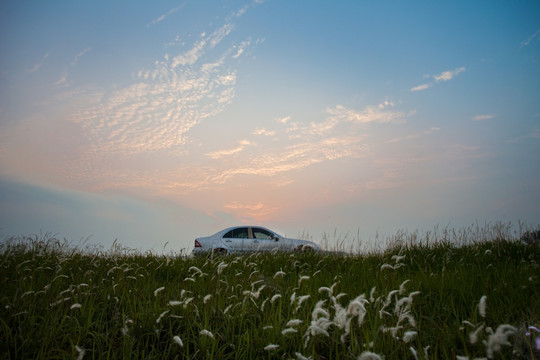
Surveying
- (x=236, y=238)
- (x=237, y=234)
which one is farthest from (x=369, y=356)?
(x=237, y=234)

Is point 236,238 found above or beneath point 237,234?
beneath

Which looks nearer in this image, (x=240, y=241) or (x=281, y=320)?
(x=281, y=320)

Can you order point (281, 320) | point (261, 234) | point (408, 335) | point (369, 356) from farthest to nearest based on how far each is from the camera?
point (261, 234) → point (281, 320) → point (408, 335) → point (369, 356)

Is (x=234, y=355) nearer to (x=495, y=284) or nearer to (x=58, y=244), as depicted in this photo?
(x=495, y=284)

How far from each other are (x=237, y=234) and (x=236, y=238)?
215 millimetres

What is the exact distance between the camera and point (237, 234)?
17453mm

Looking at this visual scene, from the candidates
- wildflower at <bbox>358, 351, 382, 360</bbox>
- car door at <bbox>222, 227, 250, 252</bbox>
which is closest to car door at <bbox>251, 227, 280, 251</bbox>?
car door at <bbox>222, 227, 250, 252</bbox>

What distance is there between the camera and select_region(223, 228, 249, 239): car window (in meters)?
17.4

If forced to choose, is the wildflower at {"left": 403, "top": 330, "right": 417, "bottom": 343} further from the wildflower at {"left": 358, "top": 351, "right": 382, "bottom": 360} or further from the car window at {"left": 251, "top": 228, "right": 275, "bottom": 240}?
the car window at {"left": 251, "top": 228, "right": 275, "bottom": 240}

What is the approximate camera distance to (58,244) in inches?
518

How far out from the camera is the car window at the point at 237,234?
57.1 ft

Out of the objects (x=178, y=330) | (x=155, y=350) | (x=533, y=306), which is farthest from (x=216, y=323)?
(x=533, y=306)

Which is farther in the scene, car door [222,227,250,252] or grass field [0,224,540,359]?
car door [222,227,250,252]

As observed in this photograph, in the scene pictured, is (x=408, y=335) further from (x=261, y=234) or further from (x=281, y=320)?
(x=261, y=234)
